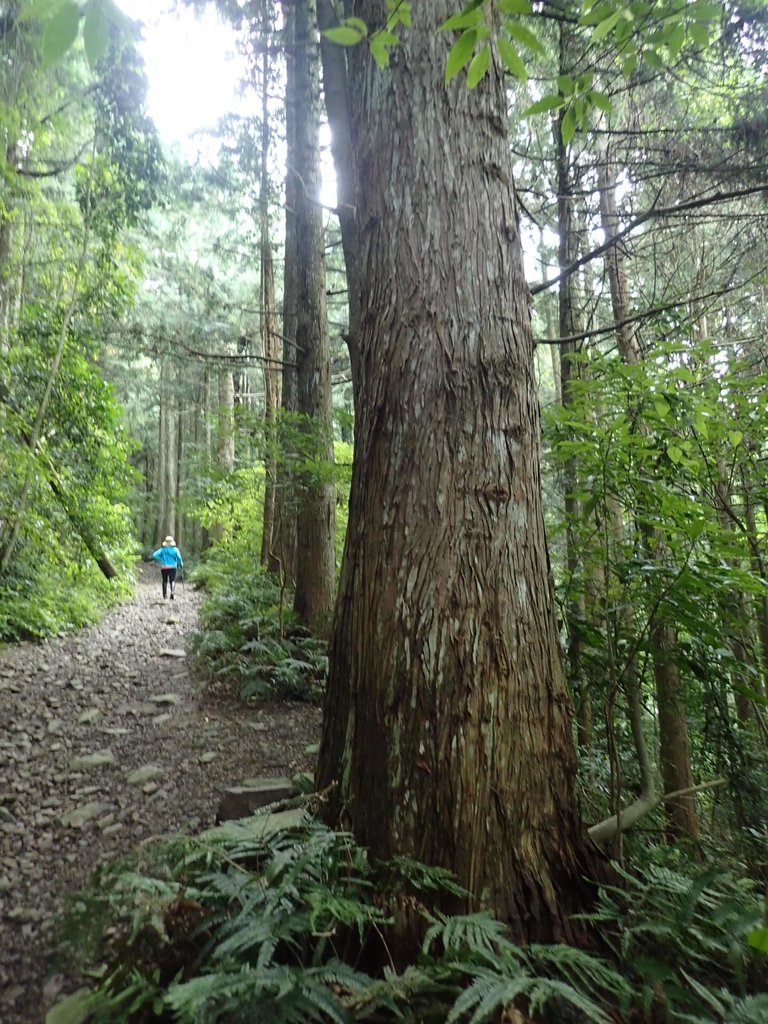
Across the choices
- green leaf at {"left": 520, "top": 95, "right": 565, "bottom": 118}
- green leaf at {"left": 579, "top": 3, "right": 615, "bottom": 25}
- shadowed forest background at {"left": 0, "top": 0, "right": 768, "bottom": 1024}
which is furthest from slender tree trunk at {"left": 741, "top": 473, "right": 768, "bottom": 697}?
green leaf at {"left": 579, "top": 3, "right": 615, "bottom": 25}

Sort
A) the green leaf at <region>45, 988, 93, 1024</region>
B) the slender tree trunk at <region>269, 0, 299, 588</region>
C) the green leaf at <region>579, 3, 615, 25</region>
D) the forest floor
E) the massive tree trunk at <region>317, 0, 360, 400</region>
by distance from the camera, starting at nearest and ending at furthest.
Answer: the green leaf at <region>579, 3, 615, 25</region>
the green leaf at <region>45, 988, 93, 1024</region>
the forest floor
the massive tree trunk at <region>317, 0, 360, 400</region>
the slender tree trunk at <region>269, 0, 299, 588</region>

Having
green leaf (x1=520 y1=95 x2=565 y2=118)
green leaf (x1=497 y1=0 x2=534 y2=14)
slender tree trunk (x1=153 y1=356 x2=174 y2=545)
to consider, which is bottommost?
green leaf (x1=520 y1=95 x2=565 y2=118)

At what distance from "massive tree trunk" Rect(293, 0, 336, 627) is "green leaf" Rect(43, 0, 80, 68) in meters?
5.46

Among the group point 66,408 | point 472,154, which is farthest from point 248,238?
point 472,154

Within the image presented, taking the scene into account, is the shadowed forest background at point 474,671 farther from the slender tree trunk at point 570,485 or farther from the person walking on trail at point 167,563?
the person walking on trail at point 167,563

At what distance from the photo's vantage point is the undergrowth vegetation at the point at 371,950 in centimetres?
167

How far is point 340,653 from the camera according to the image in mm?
2660

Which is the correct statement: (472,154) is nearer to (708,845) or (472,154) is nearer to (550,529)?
(550,529)

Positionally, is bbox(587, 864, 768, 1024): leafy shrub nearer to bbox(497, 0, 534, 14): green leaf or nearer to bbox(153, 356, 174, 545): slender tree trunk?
bbox(497, 0, 534, 14): green leaf

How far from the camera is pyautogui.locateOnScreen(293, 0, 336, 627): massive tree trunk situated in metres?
7.35

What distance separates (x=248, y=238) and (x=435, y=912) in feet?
49.1

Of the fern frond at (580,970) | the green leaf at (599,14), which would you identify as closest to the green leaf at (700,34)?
the green leaf at (599,14)

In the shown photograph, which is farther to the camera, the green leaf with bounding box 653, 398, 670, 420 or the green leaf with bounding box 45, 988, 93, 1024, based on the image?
the green leaf with bounding box 653, 398, 670, 420

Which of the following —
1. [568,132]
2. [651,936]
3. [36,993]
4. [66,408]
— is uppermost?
[66,408]
